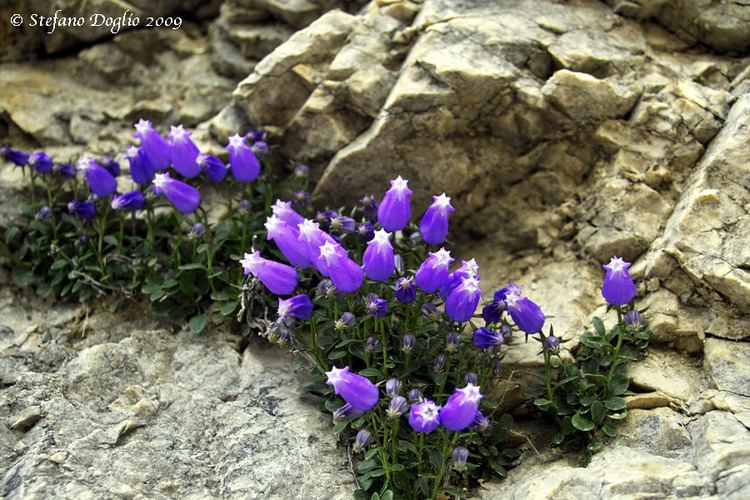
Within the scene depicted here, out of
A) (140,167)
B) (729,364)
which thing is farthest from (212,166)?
(729,364)

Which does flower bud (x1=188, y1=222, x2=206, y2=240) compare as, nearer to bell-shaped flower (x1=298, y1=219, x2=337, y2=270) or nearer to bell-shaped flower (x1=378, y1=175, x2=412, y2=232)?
bell-shaped flower (x1=298, y1=219, x2=337, y2=270)

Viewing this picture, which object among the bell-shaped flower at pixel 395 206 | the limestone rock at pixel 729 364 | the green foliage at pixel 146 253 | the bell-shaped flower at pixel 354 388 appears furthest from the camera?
the green foliage at pixel 146 253

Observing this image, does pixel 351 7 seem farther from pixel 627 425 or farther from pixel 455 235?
pixel 627 425

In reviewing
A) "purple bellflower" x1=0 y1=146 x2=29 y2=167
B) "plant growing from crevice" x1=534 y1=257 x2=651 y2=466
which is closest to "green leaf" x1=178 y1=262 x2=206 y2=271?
"purple bellflower" x1=0 y1=146 x2=29 y2=167

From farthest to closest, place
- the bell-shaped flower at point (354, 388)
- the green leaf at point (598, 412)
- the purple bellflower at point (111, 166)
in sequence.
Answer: the purple bellflower at point (111, 166) < the green leaf at point (598, 412) < the bell-shaped flower at point (354, 388)

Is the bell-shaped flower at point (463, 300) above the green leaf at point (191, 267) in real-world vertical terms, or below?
above

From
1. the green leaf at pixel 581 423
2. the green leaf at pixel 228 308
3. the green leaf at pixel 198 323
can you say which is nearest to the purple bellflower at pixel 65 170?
the green leaf at pixel 198 323

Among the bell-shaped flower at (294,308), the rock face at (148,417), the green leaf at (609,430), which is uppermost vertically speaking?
the bell-shaped flower at (294,308)

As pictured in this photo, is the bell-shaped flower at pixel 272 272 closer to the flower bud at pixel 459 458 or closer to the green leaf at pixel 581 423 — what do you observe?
the flower bud at pixel 459 458
